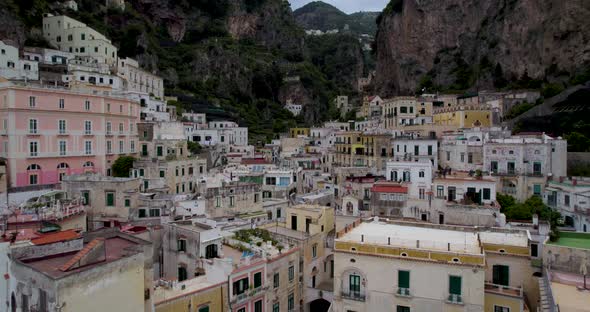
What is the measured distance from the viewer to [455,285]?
60.5ft

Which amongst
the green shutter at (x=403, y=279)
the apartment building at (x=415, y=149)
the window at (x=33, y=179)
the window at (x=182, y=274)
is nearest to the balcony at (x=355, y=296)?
the green shutter at (x=403, y=279)

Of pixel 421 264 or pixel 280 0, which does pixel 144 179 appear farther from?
pixel 280 0

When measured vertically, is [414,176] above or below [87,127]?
below

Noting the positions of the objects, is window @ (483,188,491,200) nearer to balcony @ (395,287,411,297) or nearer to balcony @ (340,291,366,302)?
balcony @ (395,287,411,297)

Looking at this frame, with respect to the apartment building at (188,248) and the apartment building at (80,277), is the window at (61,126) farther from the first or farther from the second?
the apartment building at (80,277)

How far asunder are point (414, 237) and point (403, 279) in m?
2.71

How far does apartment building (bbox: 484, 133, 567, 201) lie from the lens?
35969mm

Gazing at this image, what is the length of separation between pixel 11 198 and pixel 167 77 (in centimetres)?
5762

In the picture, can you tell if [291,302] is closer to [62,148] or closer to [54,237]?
[54,237]

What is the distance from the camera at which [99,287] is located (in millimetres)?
13117

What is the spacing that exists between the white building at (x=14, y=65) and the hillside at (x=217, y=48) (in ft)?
36.1

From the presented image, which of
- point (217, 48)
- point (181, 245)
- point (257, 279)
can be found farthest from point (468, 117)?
point (217, 48)

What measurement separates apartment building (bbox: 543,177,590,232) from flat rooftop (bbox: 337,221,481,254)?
13.3m

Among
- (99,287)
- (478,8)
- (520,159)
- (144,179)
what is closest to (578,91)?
(520,159)
